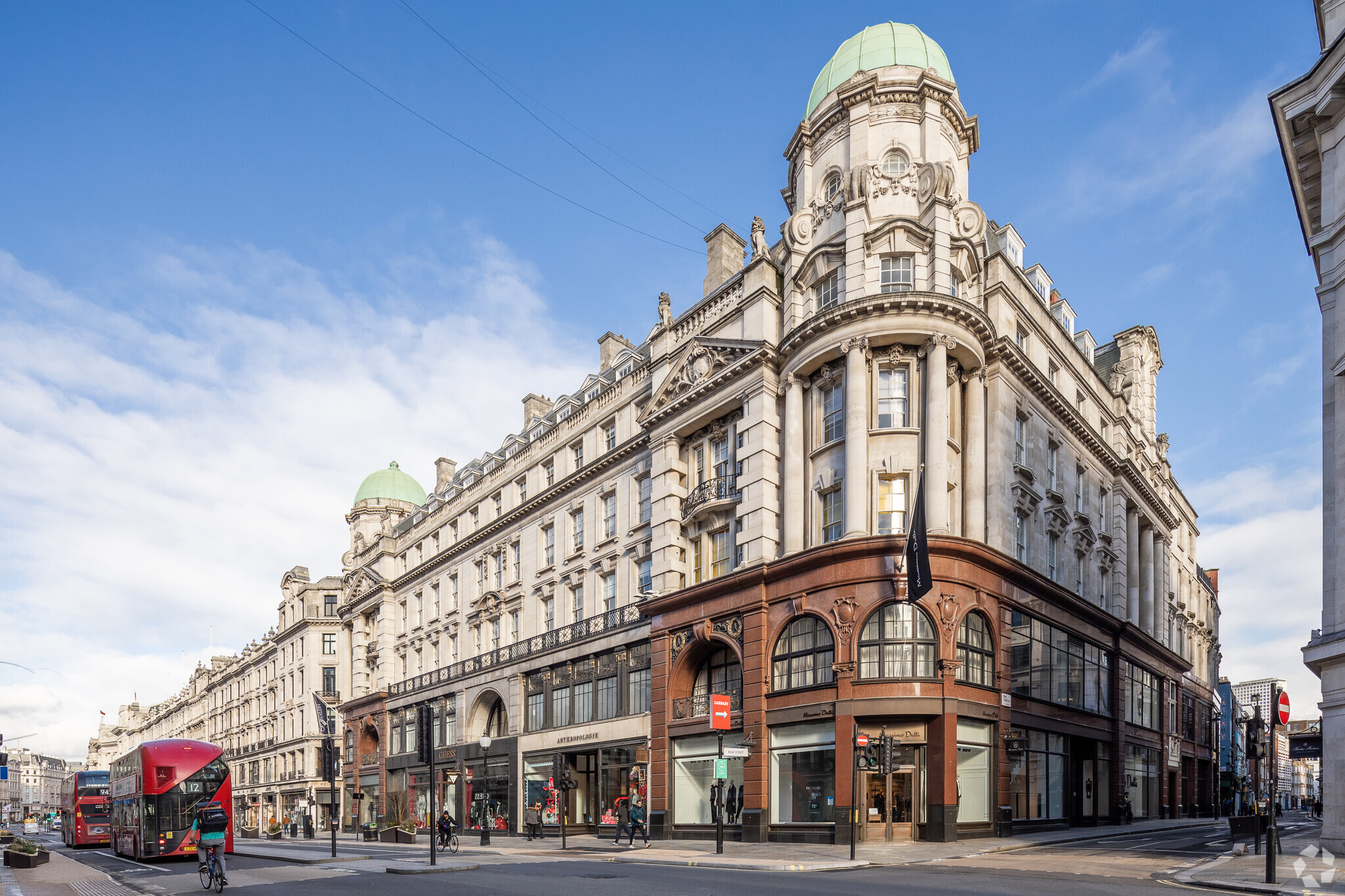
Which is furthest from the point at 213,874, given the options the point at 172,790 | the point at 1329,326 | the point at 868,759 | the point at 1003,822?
the point at 1329,326

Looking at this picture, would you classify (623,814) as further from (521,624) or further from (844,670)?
(521,624)

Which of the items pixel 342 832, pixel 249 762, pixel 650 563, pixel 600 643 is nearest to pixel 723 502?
pixel 650 563

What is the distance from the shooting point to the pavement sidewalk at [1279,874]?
55.5 feet

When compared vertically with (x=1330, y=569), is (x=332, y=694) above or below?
below

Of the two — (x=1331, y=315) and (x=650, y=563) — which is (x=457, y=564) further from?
(x=1331, y=315)

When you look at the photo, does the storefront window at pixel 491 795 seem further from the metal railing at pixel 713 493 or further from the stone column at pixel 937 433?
the stone column at pixel 937 433

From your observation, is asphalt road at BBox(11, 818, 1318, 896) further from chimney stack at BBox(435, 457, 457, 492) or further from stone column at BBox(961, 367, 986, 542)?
chimney stack at BBox(435, 457, 457, 492)

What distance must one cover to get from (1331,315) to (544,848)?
2738 cm

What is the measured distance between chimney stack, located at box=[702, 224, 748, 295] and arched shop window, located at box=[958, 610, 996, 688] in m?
17.6

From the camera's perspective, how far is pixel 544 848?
34.9 m

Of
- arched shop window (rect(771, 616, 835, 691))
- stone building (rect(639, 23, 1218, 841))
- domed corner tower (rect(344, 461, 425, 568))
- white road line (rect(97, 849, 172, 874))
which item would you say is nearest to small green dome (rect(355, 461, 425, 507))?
domed corner tower (rect(344, 461, 425, 568))

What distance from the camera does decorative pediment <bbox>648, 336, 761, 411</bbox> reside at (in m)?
38.8

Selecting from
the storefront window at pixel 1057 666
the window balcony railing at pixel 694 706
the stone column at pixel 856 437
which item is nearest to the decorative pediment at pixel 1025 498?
the storefront window at pixel 1057 666

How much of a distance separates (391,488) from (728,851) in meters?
60.6
